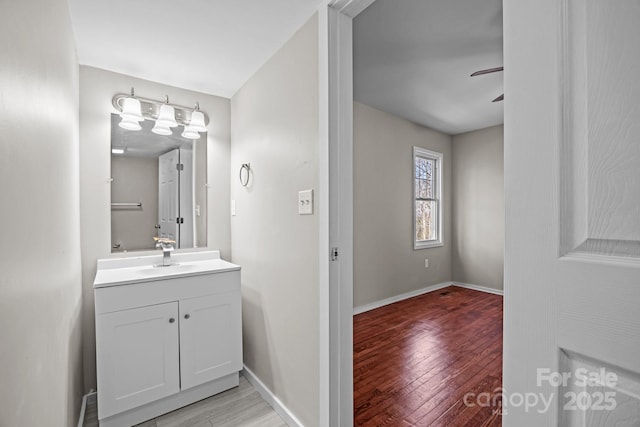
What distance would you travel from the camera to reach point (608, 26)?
1.81 ft

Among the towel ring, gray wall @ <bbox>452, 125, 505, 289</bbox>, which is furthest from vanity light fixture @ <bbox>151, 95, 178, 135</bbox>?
gray wall @ <bbox>452, 125, 505, 289</bbox>

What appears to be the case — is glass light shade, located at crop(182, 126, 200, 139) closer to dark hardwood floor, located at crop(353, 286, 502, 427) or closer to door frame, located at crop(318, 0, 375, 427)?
door frame, located at crop(318, 0, 375, 427)

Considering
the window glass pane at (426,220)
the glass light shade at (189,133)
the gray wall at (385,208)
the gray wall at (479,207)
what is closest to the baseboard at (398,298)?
the gray wall at (385,208)

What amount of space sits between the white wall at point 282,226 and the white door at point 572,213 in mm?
939

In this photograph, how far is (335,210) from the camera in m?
1.39

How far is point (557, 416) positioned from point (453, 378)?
1.74 m

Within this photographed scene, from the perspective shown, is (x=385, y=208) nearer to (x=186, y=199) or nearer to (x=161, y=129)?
(x=186, y=199)

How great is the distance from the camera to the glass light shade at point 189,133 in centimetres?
228

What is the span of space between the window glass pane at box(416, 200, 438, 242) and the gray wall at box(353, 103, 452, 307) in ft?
0.76

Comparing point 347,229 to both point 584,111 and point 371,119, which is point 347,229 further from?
point 371,119

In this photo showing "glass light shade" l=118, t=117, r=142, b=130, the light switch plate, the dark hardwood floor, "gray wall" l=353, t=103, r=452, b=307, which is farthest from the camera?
"gray wall" l=353, t=103, r=452, b=307

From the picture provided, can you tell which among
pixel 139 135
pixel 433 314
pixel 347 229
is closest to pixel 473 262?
pixel 433 314

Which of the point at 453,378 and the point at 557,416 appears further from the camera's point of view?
the point at 453,378

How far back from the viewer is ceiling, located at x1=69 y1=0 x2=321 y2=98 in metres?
1.44
